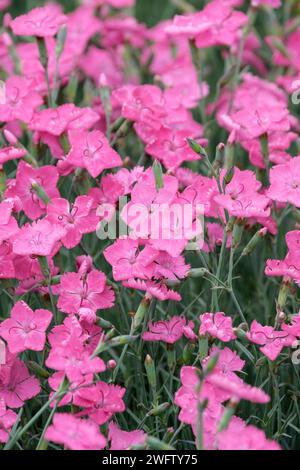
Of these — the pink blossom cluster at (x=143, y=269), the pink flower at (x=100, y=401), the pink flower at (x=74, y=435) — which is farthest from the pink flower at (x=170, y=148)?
the pink flower at (x=74, y=435)

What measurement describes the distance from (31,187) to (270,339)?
0.59 m

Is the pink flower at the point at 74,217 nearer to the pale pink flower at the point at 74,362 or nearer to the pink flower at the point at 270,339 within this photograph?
the pale pink flower at the point at 74,362

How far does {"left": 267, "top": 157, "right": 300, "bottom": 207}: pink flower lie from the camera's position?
157cm

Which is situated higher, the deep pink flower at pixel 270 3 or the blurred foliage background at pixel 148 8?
the deep pink flower at pixel 270 3

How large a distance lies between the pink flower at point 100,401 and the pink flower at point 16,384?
0.15m

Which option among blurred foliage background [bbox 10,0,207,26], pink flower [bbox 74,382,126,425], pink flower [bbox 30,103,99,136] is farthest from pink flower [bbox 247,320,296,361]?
blurred foliage background [bbox 10,0,207,26]

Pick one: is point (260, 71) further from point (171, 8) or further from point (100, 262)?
point (100, 262)

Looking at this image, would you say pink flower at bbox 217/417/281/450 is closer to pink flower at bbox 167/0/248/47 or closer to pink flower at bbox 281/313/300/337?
pink flower at bbox 281/313/300/337

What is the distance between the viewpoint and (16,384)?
1.50 metres

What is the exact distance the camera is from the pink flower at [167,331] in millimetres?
1495

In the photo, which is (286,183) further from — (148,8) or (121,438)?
(148,8)

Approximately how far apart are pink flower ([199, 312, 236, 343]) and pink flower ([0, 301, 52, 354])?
0.96ft
